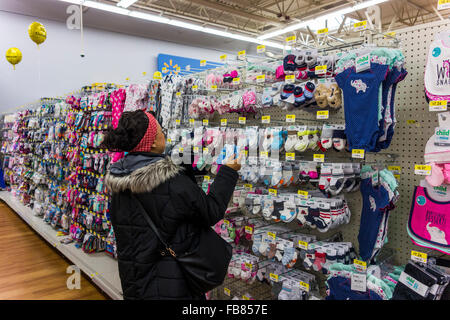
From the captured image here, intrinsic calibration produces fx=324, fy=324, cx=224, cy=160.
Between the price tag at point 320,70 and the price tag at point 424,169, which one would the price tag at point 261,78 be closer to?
the price tag at point 320,70

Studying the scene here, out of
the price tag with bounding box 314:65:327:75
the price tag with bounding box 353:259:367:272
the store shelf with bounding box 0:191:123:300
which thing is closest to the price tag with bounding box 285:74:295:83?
the price tag with bounding box 314:65:327:75

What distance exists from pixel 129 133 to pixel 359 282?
1.51 metres

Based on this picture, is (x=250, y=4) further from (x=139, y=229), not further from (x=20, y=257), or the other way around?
(x=139, y=229)

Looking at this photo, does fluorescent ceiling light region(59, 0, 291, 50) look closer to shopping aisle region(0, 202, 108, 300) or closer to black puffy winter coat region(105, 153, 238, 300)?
black puffy winter coat region(105, 153, 238, 300)

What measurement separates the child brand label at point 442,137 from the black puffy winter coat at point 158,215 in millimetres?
1086

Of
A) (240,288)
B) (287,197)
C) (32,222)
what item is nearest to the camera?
(287,197)

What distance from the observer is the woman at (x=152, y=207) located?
1.58m

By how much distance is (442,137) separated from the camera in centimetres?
169

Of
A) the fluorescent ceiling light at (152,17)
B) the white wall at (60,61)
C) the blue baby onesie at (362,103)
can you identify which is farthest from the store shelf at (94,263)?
the white wall at (60,61)

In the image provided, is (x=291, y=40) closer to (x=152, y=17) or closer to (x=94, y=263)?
(x=94, y=263)

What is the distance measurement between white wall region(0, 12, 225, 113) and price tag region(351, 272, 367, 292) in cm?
842

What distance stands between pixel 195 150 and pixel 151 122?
112 centimetres
